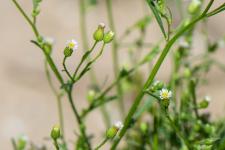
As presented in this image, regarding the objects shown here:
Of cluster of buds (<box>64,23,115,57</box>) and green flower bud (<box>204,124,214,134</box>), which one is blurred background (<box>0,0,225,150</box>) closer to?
green flower bud (<box>204,124,214,134</box>)

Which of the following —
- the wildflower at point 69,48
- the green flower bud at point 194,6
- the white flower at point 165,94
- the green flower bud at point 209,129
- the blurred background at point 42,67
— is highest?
the blurred background at point 42,67

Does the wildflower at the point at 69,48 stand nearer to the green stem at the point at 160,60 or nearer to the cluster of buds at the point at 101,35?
the cluster of buds at the point at 101,35

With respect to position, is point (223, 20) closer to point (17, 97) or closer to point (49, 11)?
point (49, 11)

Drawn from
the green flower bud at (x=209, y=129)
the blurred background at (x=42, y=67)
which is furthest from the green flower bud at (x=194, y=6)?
the blurred background at (x=42, y=67)

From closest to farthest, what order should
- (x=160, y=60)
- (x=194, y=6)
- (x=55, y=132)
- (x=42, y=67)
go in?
(x=160, y=60)
(x=55, y=132)
(x=194, y=6)
(x=42, y=67)

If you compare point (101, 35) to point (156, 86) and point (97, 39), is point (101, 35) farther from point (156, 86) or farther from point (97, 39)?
point (156, 86)

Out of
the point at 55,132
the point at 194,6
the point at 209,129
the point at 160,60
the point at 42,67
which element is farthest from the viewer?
the point at 42,67

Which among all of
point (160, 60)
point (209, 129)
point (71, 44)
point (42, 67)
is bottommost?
point (209, 129)

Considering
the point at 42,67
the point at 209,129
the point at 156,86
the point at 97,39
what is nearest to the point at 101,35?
the point at 97,39
